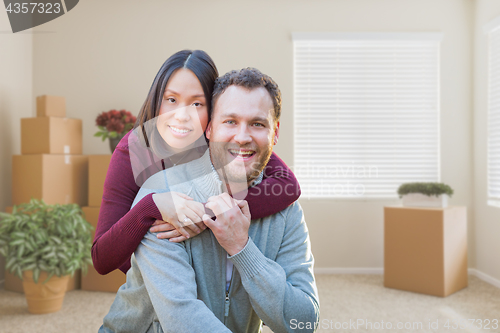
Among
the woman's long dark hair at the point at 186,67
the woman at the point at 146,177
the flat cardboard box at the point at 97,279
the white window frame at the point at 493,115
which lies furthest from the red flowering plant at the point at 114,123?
the white window frame at the point at 493,115

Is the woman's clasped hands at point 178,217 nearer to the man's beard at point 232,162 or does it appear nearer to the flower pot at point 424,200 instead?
the man's beard at point 232,162

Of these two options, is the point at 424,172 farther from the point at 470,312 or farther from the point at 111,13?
the point at 111,13

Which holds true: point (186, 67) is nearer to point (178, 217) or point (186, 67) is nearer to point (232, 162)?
point (232, 162)

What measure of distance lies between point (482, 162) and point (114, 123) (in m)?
3.50

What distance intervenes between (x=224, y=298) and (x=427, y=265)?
273 cm

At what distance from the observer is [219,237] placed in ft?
3.05

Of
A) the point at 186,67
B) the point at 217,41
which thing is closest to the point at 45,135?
the point at 217,41

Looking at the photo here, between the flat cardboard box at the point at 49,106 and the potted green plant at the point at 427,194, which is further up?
the flat cardboard box at the point at 49,106

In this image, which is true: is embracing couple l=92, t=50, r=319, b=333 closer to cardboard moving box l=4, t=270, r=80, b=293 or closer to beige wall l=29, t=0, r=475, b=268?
cardboard moving box l=4, t=270, r=80, b=293

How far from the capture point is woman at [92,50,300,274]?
96 centimetres

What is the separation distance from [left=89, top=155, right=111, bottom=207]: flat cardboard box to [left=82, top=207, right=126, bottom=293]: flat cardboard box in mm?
92

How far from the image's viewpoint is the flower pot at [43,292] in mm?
2758

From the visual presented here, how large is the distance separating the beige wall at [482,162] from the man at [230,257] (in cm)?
Answer: 329

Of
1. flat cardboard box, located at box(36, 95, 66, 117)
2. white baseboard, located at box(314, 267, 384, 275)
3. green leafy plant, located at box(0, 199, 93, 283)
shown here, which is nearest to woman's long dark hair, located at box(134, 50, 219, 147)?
green leafy plant, located at box(0, 199, 93, 283)
